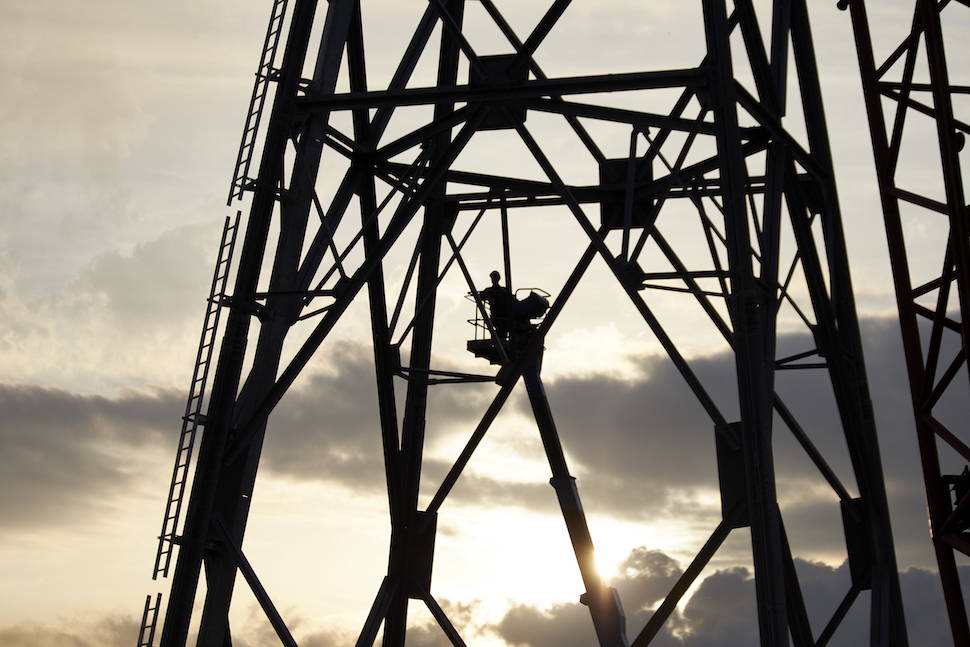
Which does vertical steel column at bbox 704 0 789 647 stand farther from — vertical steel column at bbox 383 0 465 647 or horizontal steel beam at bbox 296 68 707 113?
vertical steel column at bbox 383 0 465 647

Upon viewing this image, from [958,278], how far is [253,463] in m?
14.9

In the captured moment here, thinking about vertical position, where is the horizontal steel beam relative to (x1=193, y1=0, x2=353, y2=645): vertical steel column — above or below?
above

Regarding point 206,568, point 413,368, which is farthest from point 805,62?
point 206,568

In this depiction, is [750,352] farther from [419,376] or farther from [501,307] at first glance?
[419,376]

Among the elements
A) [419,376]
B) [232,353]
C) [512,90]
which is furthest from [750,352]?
[419,376]

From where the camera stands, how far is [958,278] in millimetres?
25891

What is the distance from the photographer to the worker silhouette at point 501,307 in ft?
79.7

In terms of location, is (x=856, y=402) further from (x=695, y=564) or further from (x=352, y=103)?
(x=352, y=103)

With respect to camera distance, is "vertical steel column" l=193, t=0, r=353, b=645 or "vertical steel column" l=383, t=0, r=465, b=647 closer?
"vertical steel column" l=193, t=0, r=353, b=645

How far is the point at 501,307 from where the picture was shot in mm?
24453

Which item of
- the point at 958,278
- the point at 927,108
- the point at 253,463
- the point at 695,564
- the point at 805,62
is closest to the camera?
the point at 253,463

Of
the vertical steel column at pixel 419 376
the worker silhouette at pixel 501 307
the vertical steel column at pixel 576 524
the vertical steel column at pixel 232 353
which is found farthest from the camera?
the worker silhouette at pixel 501 307

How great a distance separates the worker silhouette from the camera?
79.7ft

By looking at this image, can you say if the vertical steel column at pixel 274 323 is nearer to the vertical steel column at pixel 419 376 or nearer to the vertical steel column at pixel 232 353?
the vertical steel column at pixel 232 353
